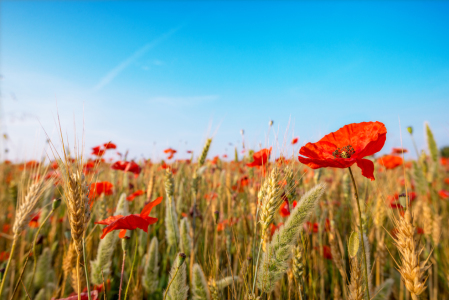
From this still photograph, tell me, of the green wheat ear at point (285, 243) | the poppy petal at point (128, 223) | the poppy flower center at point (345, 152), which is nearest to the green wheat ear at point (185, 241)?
the poppy petal at point (128, 223)

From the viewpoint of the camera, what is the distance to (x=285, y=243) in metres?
0.94

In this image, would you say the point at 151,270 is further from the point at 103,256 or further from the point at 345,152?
the point at 345,152

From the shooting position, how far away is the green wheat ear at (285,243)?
3.04ft

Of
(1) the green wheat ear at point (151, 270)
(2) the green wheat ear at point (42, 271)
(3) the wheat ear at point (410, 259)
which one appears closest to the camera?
(3) the wheat ear at point (410, 259)

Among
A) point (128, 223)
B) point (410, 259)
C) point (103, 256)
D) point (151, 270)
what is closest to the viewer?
point (410, 259)

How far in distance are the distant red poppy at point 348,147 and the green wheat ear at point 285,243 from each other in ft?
0.45

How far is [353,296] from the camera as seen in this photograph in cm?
93

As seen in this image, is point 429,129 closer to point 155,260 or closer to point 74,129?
point 155,260

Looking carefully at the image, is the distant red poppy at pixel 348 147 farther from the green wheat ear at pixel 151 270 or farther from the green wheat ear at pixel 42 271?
the green wheat ear at pixel 42 271

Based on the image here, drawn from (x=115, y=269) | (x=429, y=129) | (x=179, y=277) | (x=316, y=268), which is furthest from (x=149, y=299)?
(x=429, y=129)

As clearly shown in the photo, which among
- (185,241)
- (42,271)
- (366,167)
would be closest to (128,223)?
(185,241)

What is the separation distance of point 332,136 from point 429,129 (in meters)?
2.36

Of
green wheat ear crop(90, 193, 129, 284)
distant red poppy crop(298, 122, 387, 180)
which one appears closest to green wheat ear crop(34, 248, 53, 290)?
green wheat ear crop(90, 193, 129, 284)

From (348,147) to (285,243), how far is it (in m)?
0.58
